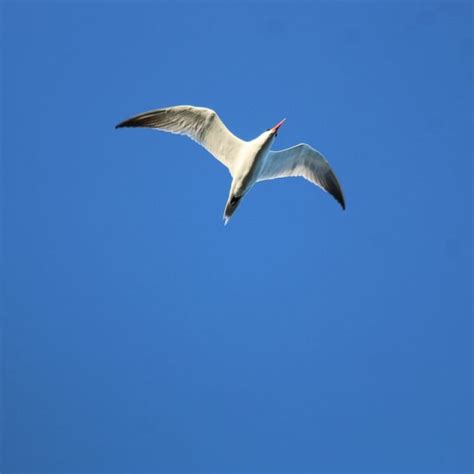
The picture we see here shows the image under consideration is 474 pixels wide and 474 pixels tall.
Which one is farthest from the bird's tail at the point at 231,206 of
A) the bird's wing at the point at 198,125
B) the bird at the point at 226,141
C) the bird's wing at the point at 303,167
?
the bird's wing at the point at 303,167

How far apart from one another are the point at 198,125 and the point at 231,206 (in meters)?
1.70

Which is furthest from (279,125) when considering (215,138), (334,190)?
(334,190)

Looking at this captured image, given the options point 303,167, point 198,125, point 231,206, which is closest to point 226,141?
point 198,125

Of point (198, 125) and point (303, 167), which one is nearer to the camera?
point (198, 125)

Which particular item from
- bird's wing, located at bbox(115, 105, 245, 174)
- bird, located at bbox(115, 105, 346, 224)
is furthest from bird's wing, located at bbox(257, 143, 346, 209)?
bird's wing, located at bbox(115, 105, 245, 174)

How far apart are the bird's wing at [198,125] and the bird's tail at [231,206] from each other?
61 centimetres

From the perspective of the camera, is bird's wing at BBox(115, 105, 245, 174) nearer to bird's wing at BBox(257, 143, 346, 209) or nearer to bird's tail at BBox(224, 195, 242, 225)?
bird's tail at BBox(224, 195, 242, 225)

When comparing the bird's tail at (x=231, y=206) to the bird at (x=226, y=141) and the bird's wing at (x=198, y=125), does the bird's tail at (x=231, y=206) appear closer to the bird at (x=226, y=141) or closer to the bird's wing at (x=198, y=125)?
the bird at (x=226, y=141)

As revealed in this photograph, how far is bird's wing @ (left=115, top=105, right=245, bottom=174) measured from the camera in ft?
47.1

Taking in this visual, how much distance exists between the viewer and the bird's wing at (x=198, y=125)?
566 inches

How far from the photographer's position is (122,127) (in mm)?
14023

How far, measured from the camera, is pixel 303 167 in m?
15.8

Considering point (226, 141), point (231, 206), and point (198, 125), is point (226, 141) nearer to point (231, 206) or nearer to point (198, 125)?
point (198, 125)

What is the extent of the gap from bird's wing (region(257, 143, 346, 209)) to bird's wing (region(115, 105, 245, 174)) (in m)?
0.83
